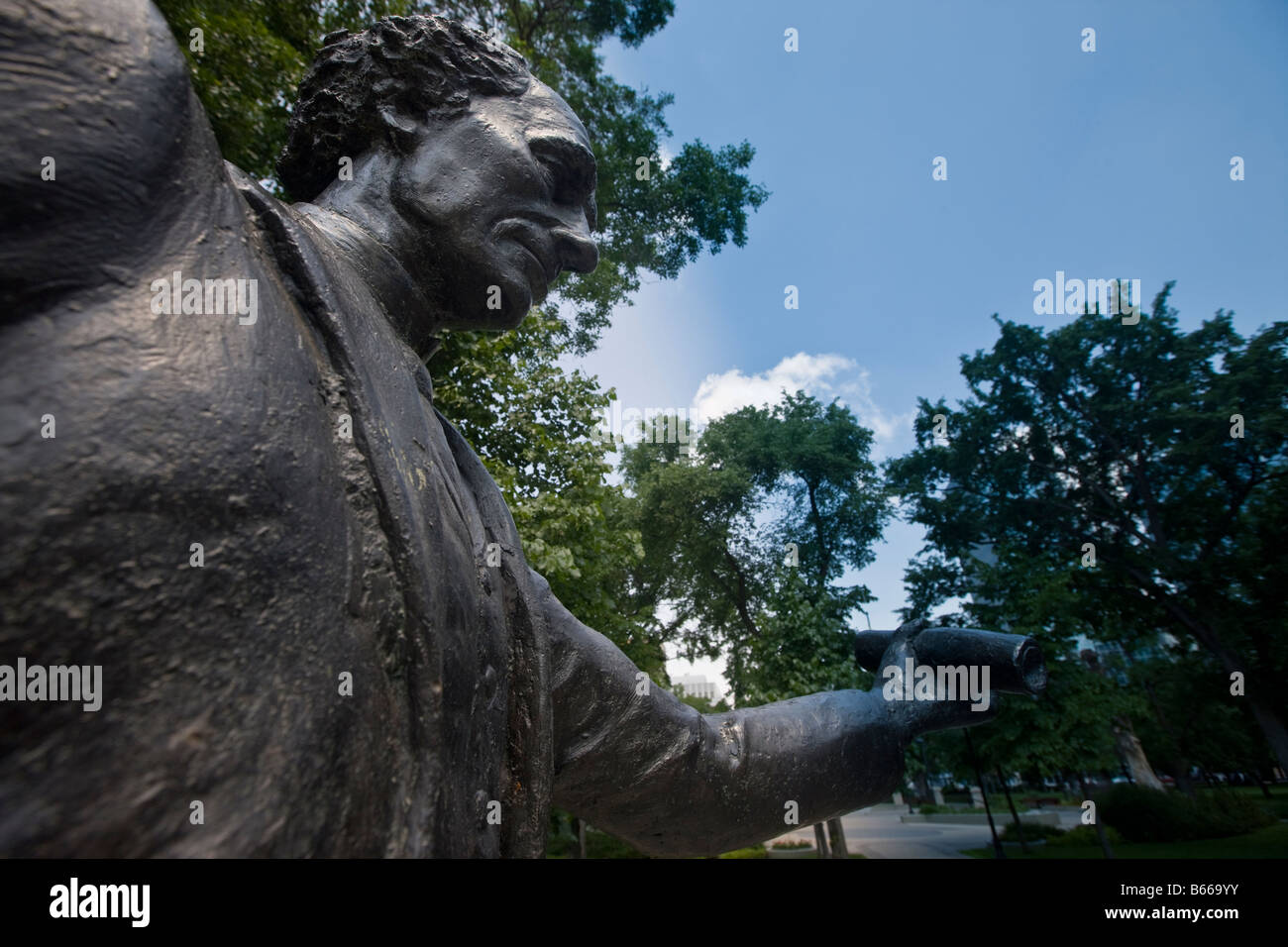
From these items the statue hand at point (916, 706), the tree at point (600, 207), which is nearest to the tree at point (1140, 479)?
the tree at point (600, 207)

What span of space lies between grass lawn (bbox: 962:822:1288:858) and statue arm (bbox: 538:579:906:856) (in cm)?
1670

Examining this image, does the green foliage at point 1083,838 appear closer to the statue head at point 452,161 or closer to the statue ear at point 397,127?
the statue head at point 452,161

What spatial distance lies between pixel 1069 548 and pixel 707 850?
20269mm

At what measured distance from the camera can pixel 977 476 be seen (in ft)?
68.3

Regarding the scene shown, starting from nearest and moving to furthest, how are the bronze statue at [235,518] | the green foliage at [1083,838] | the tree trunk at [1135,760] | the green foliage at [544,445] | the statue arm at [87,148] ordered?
the bronze statue at [235,518]
the statue arm at [87,148]
the green foliage at [544,445]
the green foliage at [1083,838]
the tree trunk at [1135,760]

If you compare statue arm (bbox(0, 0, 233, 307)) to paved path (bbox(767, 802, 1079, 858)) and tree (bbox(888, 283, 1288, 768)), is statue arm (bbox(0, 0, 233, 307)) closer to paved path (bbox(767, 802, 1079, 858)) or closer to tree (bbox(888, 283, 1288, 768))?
tree (bbox(888, 283, 1288, 768))

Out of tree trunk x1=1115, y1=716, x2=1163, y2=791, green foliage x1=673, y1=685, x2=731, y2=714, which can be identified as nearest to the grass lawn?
tree trunk x1=1115, y1=716, x2=1163, y2=791

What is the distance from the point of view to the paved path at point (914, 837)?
21.0 metres

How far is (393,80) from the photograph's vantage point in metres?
1.96

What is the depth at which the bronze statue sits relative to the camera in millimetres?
834

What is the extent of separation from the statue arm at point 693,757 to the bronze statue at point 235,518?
0.07ft
